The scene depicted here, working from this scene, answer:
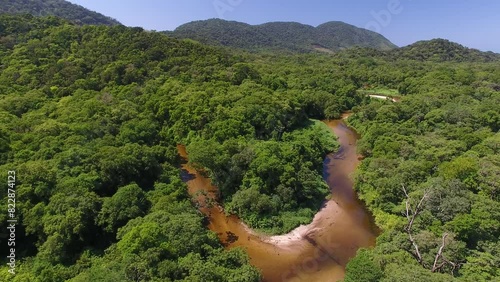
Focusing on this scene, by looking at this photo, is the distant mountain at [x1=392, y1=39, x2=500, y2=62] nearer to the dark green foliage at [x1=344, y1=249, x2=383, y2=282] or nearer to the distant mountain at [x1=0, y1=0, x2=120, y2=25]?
the dark green foliage at [x1=344, y1=249, x2=383, y2=282]

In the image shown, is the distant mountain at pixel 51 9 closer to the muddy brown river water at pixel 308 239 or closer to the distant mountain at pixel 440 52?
the muddy brown river water at pixel 308 239

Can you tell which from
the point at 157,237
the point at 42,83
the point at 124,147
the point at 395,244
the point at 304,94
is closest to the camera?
the point at 157,237

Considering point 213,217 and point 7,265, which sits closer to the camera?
point 7,265

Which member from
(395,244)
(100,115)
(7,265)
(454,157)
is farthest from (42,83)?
(454,157)

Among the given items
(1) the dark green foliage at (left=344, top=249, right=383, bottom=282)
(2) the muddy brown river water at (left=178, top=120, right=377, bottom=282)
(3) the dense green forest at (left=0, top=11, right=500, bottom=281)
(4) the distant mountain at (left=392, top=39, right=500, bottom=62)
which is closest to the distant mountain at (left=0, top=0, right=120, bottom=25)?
(3) the dense green forest at (left=0, top=11, right=500, bottom=281)

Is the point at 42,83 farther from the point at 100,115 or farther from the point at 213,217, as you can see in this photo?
the point at 213,217

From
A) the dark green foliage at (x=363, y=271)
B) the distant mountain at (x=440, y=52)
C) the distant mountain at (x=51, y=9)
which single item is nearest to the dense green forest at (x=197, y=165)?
the dark green foliage at (x=363, y=271)
